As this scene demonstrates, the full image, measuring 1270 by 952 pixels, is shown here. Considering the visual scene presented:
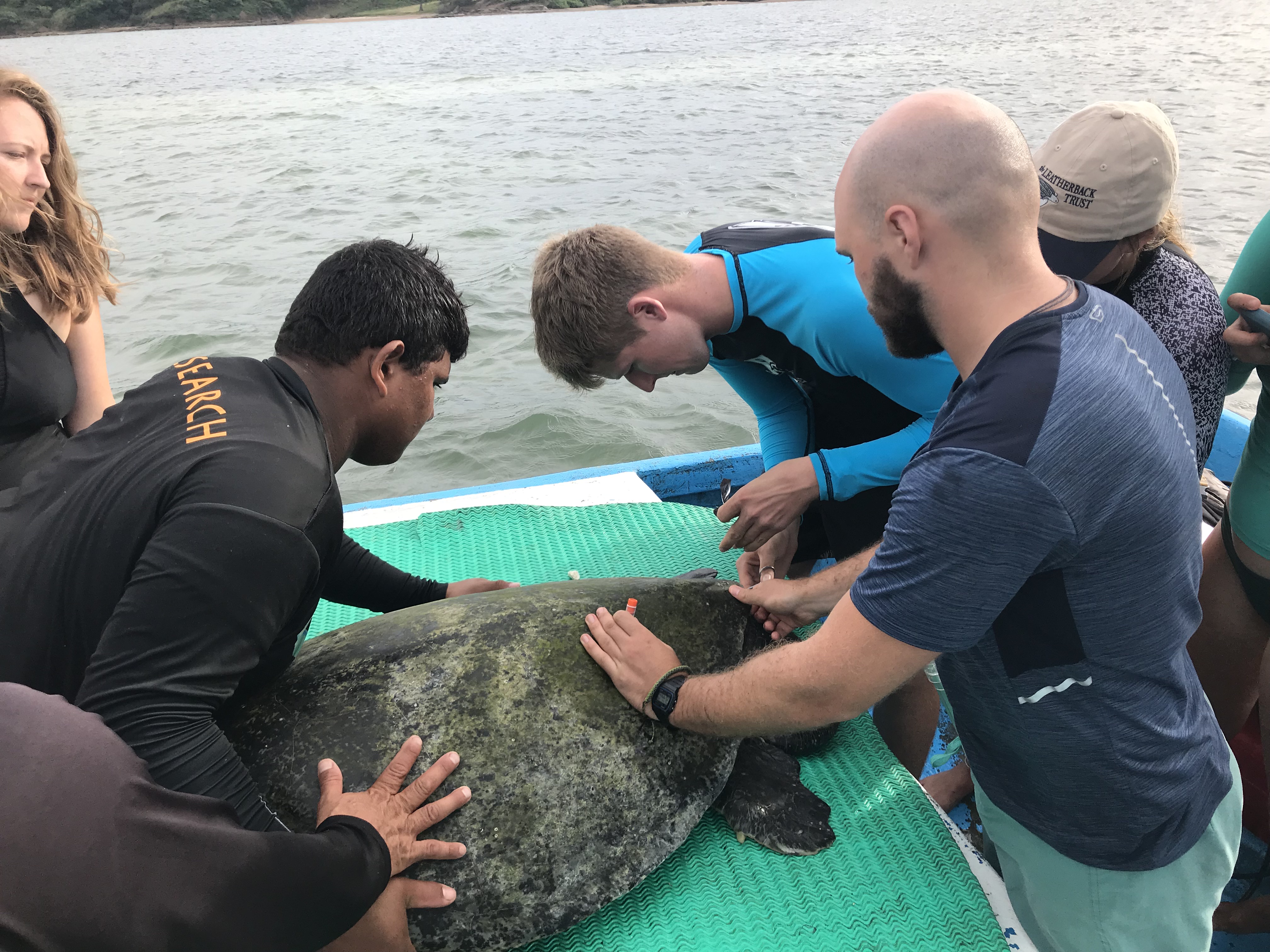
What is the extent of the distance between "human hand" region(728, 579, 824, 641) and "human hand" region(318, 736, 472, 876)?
1.01 meters

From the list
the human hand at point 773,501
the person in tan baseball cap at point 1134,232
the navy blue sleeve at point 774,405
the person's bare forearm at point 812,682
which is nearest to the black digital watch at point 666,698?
the person's bare forearm at point 812,682

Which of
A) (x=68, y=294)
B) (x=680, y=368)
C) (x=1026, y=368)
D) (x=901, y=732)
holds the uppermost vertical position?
(x=1026, y=368)

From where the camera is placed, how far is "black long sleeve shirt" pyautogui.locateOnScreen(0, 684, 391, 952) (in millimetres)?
1115

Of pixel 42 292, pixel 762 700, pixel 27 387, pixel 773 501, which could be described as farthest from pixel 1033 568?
pixel 42 292

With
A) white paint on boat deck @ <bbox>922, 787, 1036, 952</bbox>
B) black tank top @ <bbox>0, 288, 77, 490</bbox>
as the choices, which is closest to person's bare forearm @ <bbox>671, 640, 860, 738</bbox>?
white paint on boat deck @ <bbox>922, 787, 1036, 952</bbox>

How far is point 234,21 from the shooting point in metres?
56.3

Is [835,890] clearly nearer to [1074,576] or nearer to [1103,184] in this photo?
[1074,576]

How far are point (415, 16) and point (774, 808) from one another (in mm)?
65052

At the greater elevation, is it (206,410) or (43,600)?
(206,410)

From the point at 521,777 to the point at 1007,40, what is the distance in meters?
31.3

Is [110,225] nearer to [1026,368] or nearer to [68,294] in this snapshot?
[68,294]

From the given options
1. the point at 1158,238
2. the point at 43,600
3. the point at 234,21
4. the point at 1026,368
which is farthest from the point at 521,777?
the point at 234,21

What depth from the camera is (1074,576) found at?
1457mm

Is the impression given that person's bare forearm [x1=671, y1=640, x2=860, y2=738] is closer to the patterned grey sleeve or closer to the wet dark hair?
the wet dark hair
